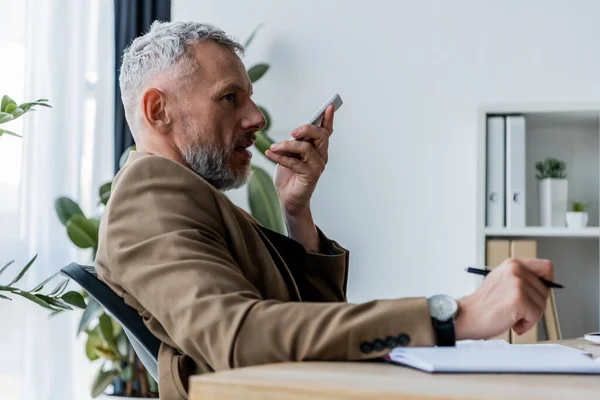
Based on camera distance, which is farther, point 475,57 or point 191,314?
point 475,57

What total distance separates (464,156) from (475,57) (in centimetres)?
38

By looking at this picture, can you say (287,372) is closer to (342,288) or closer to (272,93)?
(342,288)

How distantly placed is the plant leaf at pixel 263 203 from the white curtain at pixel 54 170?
56 centimetres

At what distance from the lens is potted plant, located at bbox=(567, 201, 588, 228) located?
283 centimetres

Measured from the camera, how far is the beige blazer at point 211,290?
3.06 ft

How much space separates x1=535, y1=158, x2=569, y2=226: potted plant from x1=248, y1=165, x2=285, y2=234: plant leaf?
3.10 ft

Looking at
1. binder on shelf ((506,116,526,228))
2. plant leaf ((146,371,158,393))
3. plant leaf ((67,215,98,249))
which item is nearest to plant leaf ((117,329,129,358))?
plant leaf ((146,371,158,393))

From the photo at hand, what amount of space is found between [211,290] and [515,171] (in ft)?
6.47

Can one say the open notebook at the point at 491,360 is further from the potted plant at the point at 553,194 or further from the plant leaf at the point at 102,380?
the plant leaf at the point at 102,380

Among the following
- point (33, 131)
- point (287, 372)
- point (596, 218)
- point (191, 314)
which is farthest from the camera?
point (596, 218)

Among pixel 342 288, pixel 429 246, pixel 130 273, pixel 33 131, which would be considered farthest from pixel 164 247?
pixel 429 246

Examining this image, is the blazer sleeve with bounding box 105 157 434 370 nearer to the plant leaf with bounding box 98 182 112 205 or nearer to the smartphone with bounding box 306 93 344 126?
the smartphone with bounding box 306 93 344 126

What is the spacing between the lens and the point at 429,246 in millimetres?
3156

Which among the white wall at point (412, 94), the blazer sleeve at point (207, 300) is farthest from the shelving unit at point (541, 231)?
the blazer sleeve at point (207, 300)
